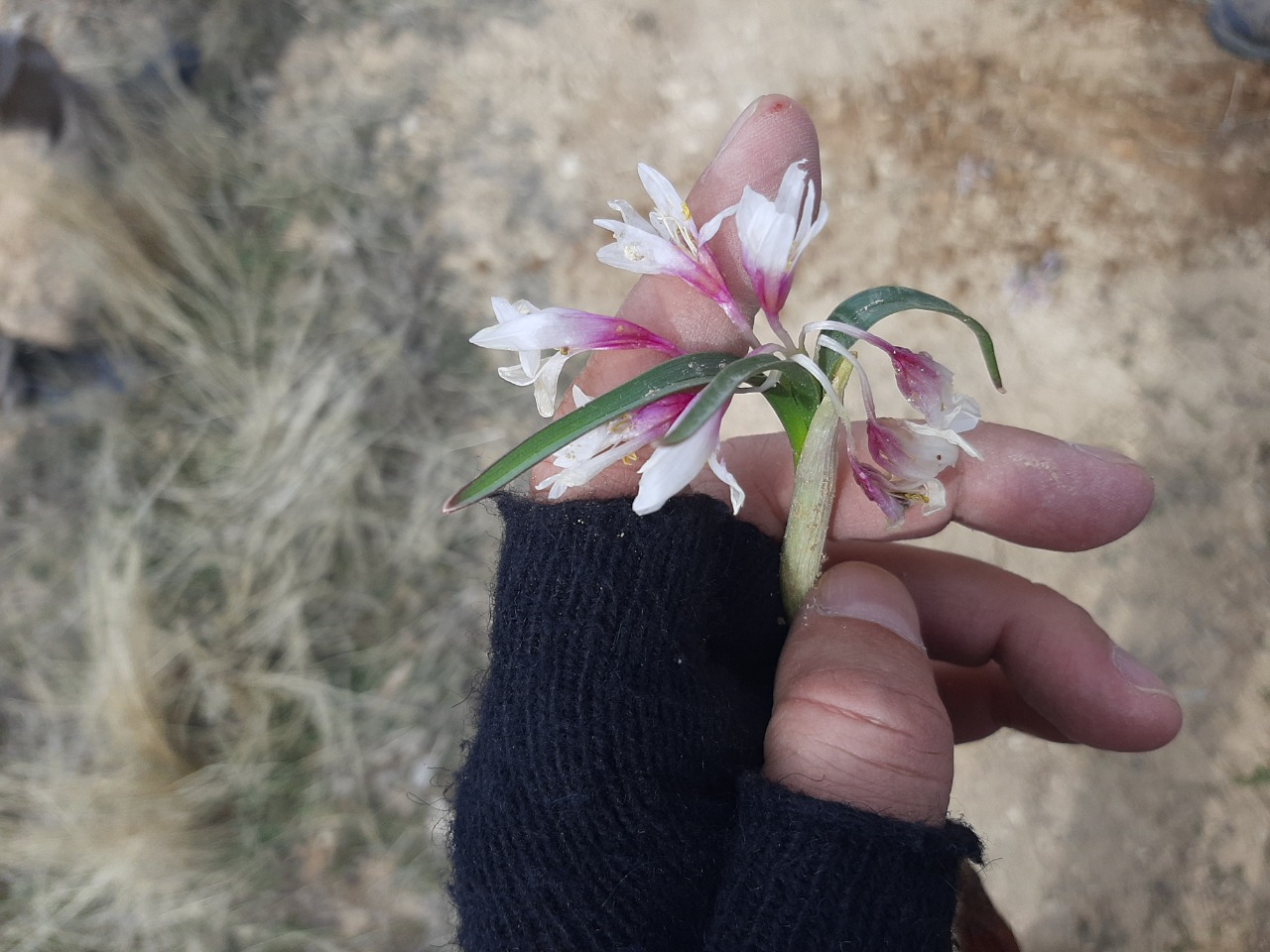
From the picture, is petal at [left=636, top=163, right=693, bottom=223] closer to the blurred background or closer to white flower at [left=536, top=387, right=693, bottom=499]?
white flower at [left=536, top=387, right=693, bottom=499]

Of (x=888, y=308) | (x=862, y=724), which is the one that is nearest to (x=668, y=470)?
(x=888, y=308)

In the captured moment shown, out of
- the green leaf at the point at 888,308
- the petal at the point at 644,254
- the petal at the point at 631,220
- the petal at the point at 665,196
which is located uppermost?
the petal at the point at 665,196

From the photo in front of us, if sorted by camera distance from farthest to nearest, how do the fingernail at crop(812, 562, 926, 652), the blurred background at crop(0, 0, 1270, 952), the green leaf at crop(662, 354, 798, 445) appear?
the blurred background at crop(0, 0, 1270, 952), the fingernail at crop(812, 562, 926, 652), the green leaf at crop(662, 354, 798, 445)

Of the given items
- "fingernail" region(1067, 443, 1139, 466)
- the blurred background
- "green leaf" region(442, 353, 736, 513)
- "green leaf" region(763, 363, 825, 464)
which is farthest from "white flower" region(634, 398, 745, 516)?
the blurred background

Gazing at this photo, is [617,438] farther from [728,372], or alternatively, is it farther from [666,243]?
[666,243]

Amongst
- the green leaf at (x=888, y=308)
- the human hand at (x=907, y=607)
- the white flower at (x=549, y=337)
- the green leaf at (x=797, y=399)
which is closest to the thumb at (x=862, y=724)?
the human hand at (x=907, y=607)

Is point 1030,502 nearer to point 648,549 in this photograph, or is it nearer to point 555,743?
point 648,549

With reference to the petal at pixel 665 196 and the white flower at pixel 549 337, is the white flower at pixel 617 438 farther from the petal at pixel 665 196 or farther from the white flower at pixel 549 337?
the petal at pixel 665 196
